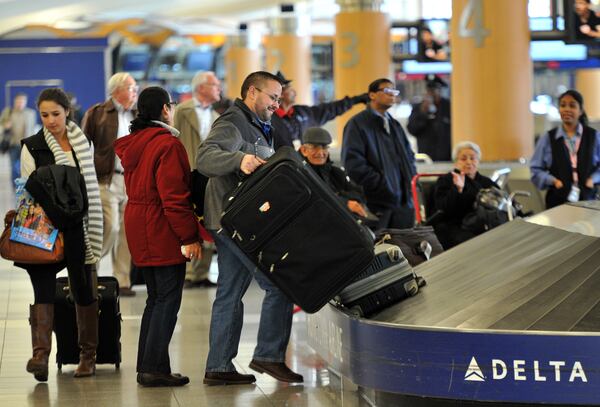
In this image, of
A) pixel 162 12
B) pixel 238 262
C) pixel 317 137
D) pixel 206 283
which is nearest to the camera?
pixel 238 262

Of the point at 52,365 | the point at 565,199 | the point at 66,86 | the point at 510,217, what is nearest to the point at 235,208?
the point at 52,365

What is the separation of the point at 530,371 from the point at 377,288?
1.17 metres

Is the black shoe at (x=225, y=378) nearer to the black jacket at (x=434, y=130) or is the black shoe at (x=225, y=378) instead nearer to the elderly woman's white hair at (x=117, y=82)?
the elderly woman's white hair at (x=117, y=82)

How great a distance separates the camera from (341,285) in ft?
18.2

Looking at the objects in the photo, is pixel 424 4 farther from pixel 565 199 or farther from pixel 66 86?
pixel 565 199

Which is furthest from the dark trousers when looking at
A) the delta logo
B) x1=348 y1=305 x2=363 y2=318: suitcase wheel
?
the delta logo

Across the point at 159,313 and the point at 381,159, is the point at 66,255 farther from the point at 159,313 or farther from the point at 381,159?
the point at 381,159

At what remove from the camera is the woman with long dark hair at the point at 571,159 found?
1016 cm

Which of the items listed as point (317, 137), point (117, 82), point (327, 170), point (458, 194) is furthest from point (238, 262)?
point (117, 82)

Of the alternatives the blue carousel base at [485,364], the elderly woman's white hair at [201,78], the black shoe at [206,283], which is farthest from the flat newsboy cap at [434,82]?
the blue carousel base at [485,364]

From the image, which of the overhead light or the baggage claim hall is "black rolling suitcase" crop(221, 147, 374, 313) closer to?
the baggage claim hall

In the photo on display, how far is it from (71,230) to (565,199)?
4.82 meters

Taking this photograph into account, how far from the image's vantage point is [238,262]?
6445 millimetres

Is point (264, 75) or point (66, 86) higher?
point (264, 75)
